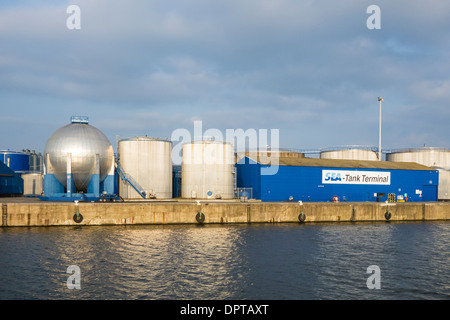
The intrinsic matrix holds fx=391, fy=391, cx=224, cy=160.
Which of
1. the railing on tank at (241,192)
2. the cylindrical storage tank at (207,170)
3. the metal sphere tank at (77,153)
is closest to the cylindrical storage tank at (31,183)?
the metal sphere tank at (77,153)

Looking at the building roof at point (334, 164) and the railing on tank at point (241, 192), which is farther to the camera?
the building roof at point (334, 164)

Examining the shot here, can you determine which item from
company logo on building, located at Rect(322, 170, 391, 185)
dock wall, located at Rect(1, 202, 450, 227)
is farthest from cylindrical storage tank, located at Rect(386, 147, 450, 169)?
dock wall, located at Rect(1, 202, 450, 227)

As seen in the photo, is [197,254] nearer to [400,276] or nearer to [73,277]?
[73,277]

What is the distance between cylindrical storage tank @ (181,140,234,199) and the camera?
5253cm

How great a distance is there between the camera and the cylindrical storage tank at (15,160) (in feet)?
240

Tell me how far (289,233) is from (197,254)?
12.1 m

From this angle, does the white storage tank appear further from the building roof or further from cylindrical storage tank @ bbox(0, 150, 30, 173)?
cylindrical storage tank @ bbox(0, 150, 30, 173)

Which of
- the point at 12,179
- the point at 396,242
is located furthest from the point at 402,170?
the point at 12,179

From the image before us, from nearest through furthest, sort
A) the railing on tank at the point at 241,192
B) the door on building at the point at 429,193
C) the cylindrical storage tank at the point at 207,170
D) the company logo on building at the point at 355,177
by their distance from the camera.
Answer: the railing on tank at the point at 241,192 < the cylindrical storage tank at the point at 207,170 < the company logo on building at the point at 355,177 < the door on building at the point at 429,193

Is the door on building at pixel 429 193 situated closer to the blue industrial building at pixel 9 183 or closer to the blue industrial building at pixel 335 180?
the blue industrial building at pixel 335 180

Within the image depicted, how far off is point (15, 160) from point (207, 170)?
43.1 m

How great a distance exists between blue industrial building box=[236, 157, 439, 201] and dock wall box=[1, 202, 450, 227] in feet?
23.3

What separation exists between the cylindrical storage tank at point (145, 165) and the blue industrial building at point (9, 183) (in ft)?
75.1

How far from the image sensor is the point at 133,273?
70.1 feet
